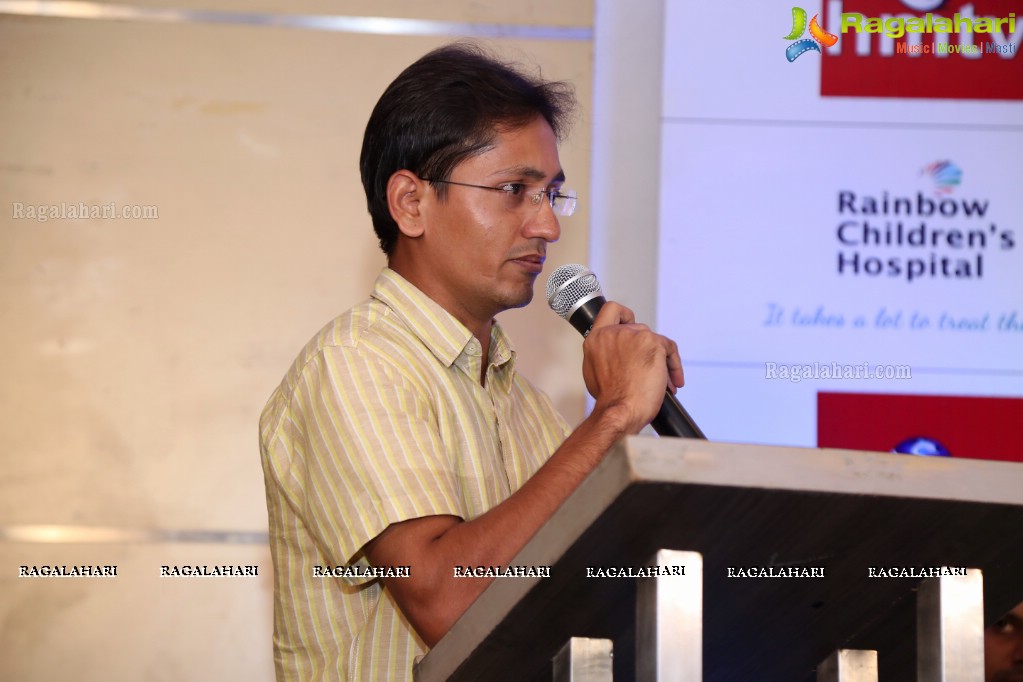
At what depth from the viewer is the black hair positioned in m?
1.78

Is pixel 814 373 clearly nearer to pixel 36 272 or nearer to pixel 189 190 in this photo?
pixel 189 190

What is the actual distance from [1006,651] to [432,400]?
4.09ft

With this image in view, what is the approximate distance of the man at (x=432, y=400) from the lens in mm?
1286

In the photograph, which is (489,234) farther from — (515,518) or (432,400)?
(515,518)

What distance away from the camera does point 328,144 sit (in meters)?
2.78

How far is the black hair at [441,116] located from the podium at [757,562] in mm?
943

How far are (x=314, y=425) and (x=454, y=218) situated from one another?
45 cm

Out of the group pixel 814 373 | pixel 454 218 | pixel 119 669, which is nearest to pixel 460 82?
pixel 454 218

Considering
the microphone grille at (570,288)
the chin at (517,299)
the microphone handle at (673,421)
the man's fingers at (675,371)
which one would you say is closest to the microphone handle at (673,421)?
the microphone handle at (673,421)

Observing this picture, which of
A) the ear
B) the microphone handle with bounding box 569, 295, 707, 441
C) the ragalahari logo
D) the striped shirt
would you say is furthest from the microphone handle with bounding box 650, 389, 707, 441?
the ragalahari logo

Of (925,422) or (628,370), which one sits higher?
(628,370)

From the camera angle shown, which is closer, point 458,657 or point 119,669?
point 458,657

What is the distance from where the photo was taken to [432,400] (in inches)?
60.6

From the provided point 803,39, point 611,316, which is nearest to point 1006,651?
point 611,316
